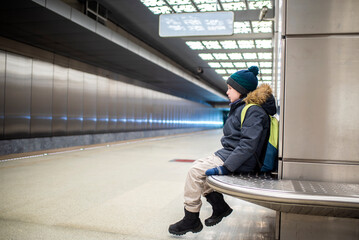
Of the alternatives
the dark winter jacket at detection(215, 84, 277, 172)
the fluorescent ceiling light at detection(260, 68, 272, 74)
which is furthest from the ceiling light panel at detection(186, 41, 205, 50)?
the dark winter jacket at detection(215, 84, 277, 172)

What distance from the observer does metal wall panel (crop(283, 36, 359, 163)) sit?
8.18 feet

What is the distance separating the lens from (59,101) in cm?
1141

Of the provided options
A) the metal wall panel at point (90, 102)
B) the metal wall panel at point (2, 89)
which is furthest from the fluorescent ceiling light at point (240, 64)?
the metal wall panel at point (2, 89)

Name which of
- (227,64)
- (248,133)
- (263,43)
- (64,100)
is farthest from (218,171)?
(227,64)

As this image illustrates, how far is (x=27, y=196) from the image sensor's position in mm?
4422

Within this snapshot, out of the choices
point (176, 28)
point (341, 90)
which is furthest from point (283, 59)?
point (176, 28)

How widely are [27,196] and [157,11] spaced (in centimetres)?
676

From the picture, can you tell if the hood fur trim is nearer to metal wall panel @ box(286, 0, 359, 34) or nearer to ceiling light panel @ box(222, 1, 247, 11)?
metal wall panel @ box(286, 0, 359, 34)

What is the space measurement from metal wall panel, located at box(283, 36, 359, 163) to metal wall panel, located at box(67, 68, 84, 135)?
1064 centimetres

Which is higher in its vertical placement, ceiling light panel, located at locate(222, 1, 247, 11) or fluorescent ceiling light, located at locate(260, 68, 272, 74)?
ceiling light panel, located at locate(222, 1, 247, 11)

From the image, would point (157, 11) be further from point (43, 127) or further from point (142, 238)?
point (142, 238)

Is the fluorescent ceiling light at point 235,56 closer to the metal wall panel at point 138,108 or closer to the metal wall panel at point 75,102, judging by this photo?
the metal wall panel at point 138,108

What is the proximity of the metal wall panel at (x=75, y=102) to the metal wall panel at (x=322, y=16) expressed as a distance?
10695mm

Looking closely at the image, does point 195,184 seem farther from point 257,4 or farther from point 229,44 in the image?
point 229,44
